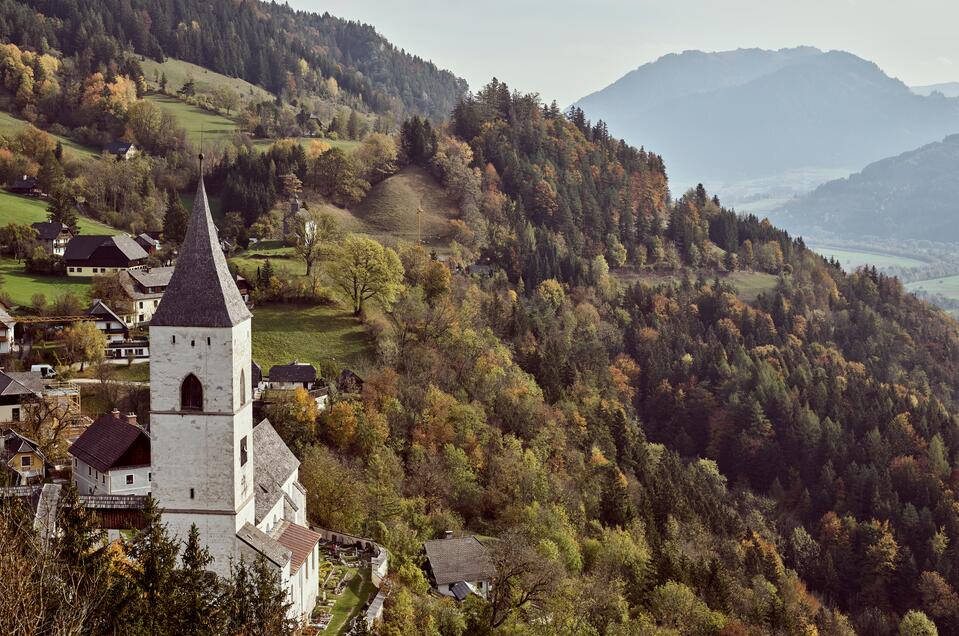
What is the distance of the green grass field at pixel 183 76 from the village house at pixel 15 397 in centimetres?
12675

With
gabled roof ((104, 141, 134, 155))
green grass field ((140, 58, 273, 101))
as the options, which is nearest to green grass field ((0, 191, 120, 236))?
gabled roof ((104, 141, 134, 155))

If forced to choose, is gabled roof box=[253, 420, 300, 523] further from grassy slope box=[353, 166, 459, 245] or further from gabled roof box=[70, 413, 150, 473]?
grassy slope box=[353, 166, 459, 245]

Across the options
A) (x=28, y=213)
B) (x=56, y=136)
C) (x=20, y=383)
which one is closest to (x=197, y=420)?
(x=20, y=383)

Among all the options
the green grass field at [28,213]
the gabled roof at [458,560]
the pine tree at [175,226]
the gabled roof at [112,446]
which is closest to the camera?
the gabled roof at [112,446]

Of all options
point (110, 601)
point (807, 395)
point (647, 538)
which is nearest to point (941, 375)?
point (807, 395)

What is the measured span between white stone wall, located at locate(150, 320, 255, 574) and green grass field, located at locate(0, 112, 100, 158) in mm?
101522

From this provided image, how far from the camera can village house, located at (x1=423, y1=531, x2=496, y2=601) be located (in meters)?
51.8

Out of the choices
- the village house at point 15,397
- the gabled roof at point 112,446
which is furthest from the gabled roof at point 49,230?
the gabled roof at point 112,446

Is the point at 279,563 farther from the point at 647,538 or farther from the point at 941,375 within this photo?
the point at 941,375

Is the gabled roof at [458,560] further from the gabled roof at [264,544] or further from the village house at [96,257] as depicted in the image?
the village house at [96,257]

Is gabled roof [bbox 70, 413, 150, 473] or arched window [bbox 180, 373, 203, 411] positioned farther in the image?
gabled roof [bbox 70, 413, 150, 473]

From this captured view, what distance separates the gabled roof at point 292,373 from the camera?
6656 cm

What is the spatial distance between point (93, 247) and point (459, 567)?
50.2m

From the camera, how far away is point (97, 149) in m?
136
